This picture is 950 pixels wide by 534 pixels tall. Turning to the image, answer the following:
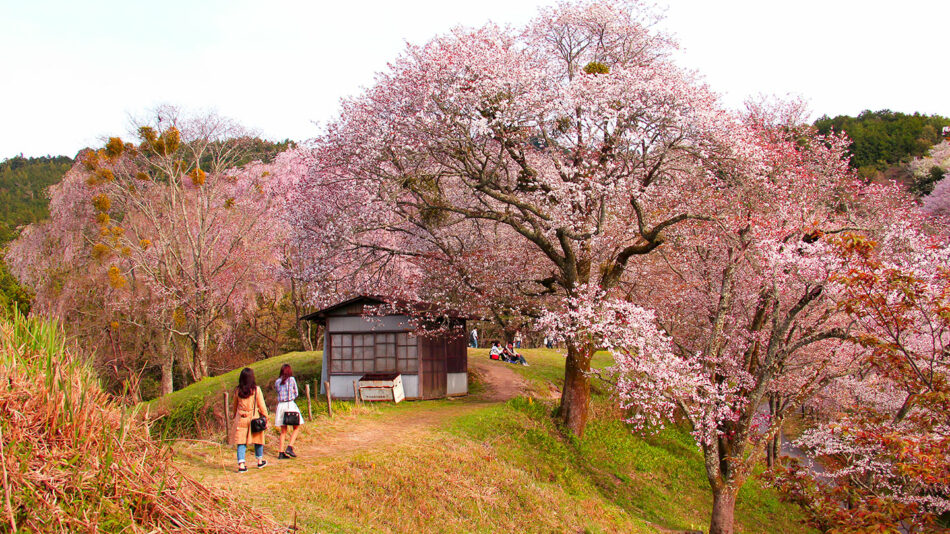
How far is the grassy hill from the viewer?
30.4ft

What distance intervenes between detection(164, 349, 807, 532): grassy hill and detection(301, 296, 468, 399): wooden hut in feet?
3.47

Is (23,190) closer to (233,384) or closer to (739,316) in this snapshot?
(233,384)

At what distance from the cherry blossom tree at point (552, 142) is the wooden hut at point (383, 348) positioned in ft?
10.4

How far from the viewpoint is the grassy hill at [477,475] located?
926cm

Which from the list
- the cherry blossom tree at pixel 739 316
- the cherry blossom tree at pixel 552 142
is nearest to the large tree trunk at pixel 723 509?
the cherry blossom tree at pixel 739 316

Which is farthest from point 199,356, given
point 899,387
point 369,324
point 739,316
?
point 899,387

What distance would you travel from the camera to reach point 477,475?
12289 mm

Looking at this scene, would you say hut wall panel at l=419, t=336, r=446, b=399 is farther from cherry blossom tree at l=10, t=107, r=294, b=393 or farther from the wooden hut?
cherry blossom tree at l=10, t=107, r=294, b=393

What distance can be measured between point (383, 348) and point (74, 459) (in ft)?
52.1

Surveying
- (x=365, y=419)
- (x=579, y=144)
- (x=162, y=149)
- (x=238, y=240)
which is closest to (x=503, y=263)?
(x=579, y=144)

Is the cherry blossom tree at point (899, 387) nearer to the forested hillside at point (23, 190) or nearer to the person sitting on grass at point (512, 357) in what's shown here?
the person sitting on grass at point (512, 357)

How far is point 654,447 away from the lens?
63.8ft

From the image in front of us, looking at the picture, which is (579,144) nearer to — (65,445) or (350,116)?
(350,116)

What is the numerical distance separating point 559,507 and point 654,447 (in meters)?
8.19
